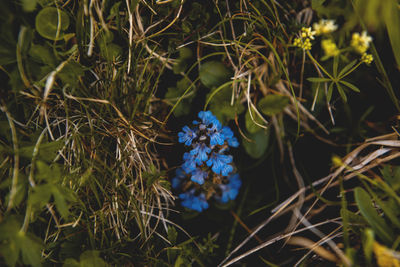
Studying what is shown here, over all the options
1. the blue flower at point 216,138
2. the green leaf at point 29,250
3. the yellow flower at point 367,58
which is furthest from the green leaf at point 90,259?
the yellow flower at point 367,58

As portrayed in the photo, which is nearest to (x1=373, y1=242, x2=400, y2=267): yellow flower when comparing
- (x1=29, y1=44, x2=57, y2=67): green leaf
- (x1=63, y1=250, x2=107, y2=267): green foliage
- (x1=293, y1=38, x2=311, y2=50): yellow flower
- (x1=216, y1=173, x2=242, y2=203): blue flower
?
(x1=216, y1=173, x2=242, y2=203): blue flower

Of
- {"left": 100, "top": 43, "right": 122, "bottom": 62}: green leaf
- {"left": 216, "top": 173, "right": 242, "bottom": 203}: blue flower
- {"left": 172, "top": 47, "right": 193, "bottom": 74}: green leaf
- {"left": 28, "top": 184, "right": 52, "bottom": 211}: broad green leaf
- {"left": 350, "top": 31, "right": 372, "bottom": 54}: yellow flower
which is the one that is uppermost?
{"left": 100, "top": 43, "right": 122, "bottom": 62}: green leaf

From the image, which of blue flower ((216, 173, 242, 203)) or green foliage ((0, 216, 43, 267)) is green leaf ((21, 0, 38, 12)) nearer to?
green foliage ((0, 216, 43, 267))

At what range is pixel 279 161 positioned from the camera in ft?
6.16

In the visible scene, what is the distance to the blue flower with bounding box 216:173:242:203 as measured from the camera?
68.8 inches

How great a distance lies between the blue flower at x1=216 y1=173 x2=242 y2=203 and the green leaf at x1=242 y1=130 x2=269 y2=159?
0.17m

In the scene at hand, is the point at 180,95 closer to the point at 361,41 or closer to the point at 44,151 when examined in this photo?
the point at 44,151

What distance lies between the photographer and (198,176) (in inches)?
62.1

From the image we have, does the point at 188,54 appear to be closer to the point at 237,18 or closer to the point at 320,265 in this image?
the point at 237,18

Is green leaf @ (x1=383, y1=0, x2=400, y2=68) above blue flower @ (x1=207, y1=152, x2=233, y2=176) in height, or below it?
above

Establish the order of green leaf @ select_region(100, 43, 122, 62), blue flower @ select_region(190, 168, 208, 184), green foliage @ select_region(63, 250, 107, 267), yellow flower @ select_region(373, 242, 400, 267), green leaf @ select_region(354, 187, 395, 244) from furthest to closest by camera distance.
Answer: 1. blue flower @ select_region(190, 168, 208, 184)
2. green leaf @ select_region(100, 43, 122, 62)
3. green foliage @ select_region(63, 250, 107, 267)
4. green leaf @ select_region(354, 187, 395, 244)
5. yellow flower @ select_region(373, 242, 400, 267)

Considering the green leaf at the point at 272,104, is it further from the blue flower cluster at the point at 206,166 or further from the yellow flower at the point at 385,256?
the yellow flower at the point at 385,256

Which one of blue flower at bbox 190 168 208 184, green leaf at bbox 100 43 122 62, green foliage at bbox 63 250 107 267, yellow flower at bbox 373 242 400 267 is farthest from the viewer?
blue flower at bbox 190 168 208 184

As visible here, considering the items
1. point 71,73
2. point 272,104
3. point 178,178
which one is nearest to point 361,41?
point 272,104
